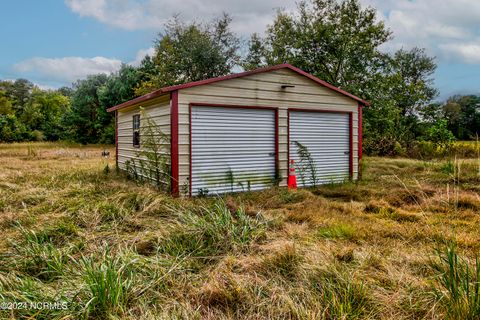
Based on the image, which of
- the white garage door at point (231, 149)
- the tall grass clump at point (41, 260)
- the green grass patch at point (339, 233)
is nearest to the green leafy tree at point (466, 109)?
the white garage door at point (231, 149)

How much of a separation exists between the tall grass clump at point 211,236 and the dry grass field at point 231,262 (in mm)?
14

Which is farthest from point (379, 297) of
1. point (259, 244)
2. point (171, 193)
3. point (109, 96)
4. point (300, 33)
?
point (109, 96)

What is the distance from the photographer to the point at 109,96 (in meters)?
27.3

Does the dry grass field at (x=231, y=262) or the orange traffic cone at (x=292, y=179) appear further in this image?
the orange traffic cone at (x=292, y=179)

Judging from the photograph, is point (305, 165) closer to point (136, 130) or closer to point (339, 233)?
point (339, 233)

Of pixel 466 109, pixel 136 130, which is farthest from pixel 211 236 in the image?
pixel 466 109

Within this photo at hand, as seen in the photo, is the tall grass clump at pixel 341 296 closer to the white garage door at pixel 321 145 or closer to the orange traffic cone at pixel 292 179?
the orange traffic cone at pixel 292 179

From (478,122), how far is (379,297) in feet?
102

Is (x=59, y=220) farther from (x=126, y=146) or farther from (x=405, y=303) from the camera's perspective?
(x=126, y=146)

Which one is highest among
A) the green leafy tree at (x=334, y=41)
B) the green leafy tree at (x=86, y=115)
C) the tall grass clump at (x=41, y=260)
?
the green leafy tree at (x=334, y=41)

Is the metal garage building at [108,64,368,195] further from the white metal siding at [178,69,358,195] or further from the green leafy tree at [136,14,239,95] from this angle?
the green leafy tree at [136,14,239,95]

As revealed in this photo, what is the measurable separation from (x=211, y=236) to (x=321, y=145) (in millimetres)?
5491

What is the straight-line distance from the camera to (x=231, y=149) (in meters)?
7.14

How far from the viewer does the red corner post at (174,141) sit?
21.0 ft
